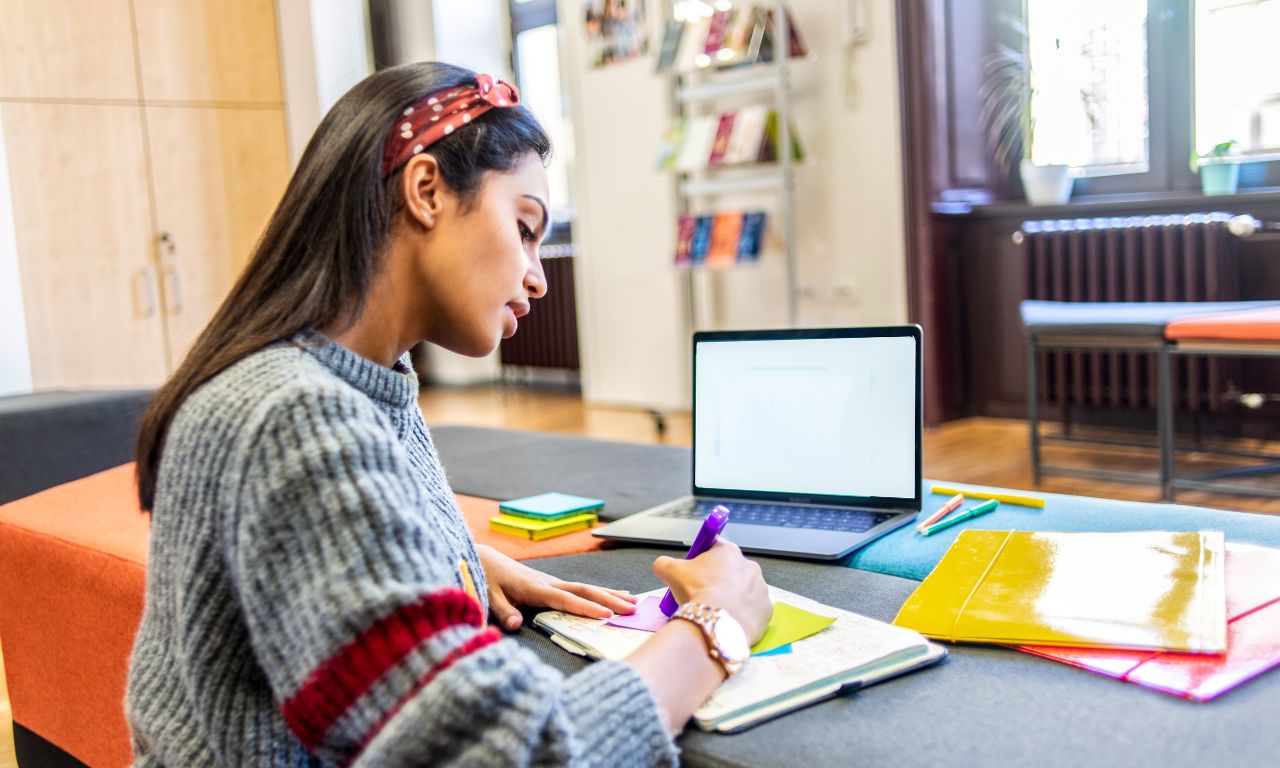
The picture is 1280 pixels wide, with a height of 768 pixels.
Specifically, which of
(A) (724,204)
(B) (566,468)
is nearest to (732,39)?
(A) (724,204)

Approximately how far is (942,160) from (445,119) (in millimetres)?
3841

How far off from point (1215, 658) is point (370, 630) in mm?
618

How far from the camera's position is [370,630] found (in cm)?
68

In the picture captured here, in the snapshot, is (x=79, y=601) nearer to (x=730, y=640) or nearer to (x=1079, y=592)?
(x=730, y=640)

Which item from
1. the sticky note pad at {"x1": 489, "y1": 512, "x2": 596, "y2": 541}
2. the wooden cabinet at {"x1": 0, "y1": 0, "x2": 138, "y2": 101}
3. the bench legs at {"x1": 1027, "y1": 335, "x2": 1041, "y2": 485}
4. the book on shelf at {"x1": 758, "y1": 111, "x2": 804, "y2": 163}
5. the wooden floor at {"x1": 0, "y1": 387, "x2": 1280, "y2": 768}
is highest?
the wooden cabinet at {"x1": 0, "y1": 0, "x2": 138, "y2": 101}

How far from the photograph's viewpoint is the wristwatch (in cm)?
85

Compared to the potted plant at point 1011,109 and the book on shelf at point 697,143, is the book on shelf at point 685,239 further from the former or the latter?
the potted plant at point 1011,109

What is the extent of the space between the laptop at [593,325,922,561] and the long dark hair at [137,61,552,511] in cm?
57

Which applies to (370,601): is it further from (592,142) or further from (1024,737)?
(592,142)

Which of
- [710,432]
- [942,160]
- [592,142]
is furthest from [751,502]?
[592,142]

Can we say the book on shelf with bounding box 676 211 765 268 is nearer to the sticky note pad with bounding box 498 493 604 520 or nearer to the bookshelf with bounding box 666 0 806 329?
the bookshelf with bounding box 666 0 806 329

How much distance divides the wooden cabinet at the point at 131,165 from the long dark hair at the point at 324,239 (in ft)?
8.93

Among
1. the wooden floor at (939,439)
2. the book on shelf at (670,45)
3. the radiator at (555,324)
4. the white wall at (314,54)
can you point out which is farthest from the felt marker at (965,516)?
the radiator at (555,324)

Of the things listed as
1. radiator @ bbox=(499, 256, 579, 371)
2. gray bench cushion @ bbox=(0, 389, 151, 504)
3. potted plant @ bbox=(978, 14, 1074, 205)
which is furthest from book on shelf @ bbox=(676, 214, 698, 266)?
gray bench cushion @ bbox=(0, 389, 151, 504)
